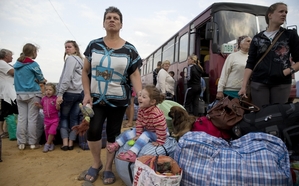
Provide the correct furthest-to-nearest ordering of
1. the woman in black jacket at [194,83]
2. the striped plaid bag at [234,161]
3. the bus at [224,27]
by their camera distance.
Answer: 1. the woman in black jacket at [194,83]
2. the bus at [224,27]
3. the striped plaid bag at [234,161]

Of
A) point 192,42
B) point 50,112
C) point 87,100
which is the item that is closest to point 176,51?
point 192,42

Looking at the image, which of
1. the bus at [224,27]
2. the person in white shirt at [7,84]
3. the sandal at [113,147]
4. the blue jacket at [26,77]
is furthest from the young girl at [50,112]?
the bus at [224,27]

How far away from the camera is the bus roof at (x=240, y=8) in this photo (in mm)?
5336

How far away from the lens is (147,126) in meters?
2.60

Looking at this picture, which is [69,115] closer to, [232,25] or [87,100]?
[87,100]

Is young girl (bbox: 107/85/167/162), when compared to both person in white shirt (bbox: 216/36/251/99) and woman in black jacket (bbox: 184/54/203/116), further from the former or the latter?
woman in black jacket (bbox: 184/54/203/116)

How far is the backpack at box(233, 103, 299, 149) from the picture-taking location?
2182 mm

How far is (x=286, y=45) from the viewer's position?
8.71ft

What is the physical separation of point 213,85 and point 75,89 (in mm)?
3226

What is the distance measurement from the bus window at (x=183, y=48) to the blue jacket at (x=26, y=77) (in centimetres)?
461

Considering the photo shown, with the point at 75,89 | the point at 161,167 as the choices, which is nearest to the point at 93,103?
the point at 161,167

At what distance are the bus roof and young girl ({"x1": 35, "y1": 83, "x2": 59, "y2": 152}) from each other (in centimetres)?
415

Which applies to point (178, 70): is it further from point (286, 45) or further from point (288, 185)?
point (288, 185)

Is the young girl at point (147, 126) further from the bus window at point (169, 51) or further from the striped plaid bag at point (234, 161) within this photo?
the bus window at point (169, 51)
